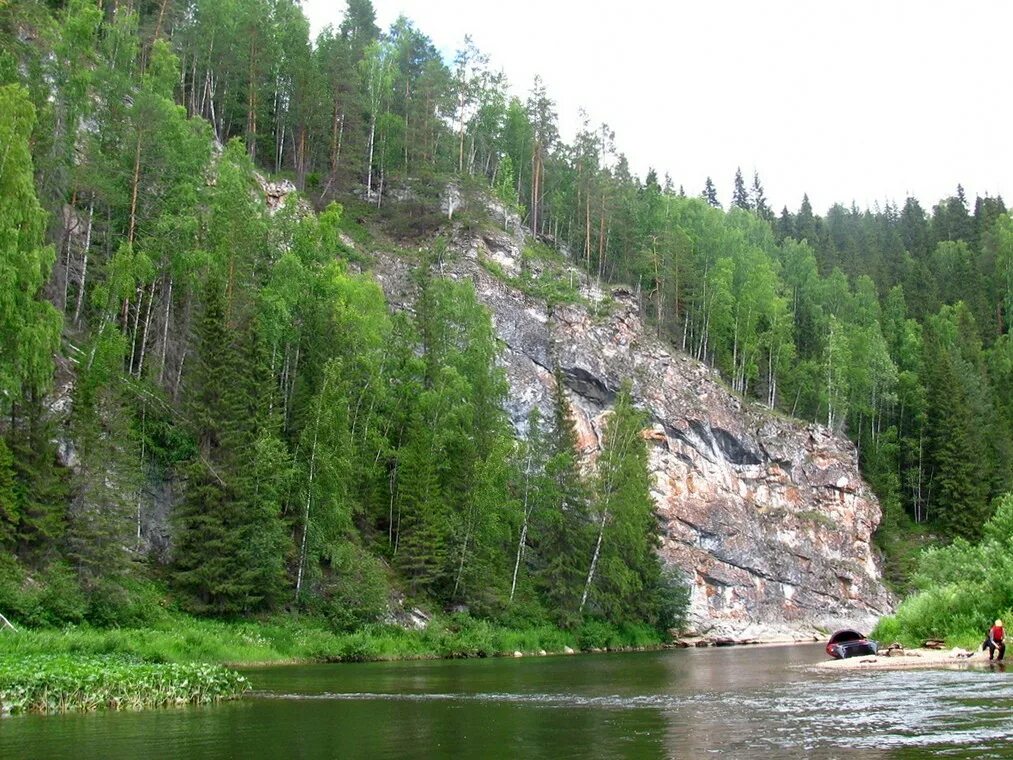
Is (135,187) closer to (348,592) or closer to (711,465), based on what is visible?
(348,592)

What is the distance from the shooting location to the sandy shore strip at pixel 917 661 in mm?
34125

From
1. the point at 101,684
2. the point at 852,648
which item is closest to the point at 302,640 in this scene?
the point at 101,684

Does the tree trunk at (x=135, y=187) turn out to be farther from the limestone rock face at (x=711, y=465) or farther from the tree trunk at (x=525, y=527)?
the tree trunk at (x=525, y=527)

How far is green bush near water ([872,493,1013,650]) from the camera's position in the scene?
37.4 m

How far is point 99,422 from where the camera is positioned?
40094 millimetres

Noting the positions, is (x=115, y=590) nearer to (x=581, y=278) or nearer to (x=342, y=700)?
(x=342, y=700)

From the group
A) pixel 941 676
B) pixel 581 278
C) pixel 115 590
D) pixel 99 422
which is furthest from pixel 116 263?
pixel 581 278

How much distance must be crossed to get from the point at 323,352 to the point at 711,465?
38893 mm

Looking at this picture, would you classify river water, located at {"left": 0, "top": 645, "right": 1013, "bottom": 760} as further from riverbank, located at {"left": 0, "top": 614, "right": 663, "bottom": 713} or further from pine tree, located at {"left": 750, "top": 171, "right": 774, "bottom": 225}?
pine tree, located at {"left": 750, "top": 171, "right": 774, "bottom": 225}

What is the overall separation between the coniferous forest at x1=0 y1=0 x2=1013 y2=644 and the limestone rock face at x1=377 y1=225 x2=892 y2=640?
6.15 m

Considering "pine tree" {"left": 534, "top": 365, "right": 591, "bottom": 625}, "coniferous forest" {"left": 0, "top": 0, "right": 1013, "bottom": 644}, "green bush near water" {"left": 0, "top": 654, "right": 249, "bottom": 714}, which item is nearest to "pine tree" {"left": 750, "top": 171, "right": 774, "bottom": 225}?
"coniferous forest" {"left": 0, "top": 0, "right": 1013, "bottom": 644}

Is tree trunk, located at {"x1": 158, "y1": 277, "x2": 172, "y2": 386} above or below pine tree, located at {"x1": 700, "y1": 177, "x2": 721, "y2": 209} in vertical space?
below

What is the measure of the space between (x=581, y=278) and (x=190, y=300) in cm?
4062

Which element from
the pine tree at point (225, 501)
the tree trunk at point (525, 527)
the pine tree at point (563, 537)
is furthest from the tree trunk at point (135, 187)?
the pine tree at point (563, 537)
